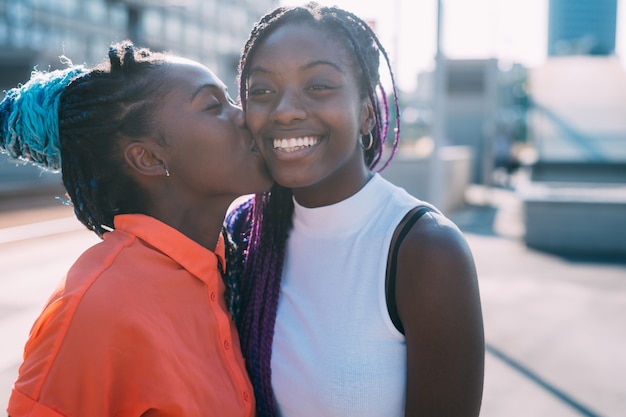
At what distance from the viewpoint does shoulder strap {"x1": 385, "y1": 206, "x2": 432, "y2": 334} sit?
193cm

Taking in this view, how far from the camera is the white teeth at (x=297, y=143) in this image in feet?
6.85

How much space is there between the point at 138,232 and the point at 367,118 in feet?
2.88

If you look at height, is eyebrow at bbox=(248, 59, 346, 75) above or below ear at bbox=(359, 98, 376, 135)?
above

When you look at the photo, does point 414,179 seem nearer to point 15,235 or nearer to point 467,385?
point 15,235

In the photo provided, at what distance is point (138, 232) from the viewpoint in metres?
1.94

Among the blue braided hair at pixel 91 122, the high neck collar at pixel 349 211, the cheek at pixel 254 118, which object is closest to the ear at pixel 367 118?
the high neck collar at pixel 349 211

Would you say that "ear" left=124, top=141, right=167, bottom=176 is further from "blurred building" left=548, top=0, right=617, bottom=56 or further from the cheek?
"blurred building" left=548, top=0, right=617, bottom=56

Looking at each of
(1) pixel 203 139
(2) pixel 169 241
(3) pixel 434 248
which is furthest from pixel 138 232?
(3) pixel 434 248

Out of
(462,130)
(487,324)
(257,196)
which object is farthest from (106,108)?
(462,130)

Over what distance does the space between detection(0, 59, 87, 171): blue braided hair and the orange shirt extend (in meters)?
0.32

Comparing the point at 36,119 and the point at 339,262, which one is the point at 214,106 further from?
the point at 339,262

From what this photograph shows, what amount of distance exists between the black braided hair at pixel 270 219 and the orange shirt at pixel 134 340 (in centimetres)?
14

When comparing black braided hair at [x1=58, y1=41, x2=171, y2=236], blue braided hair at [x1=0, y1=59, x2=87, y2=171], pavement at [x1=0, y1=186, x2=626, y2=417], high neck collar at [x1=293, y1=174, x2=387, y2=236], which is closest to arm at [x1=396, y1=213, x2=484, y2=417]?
high neck collar at [x1=293, y1=174, x2=387, y2=236]

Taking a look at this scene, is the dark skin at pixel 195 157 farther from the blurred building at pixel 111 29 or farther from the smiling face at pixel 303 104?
the blurred building at pixel 111 29
